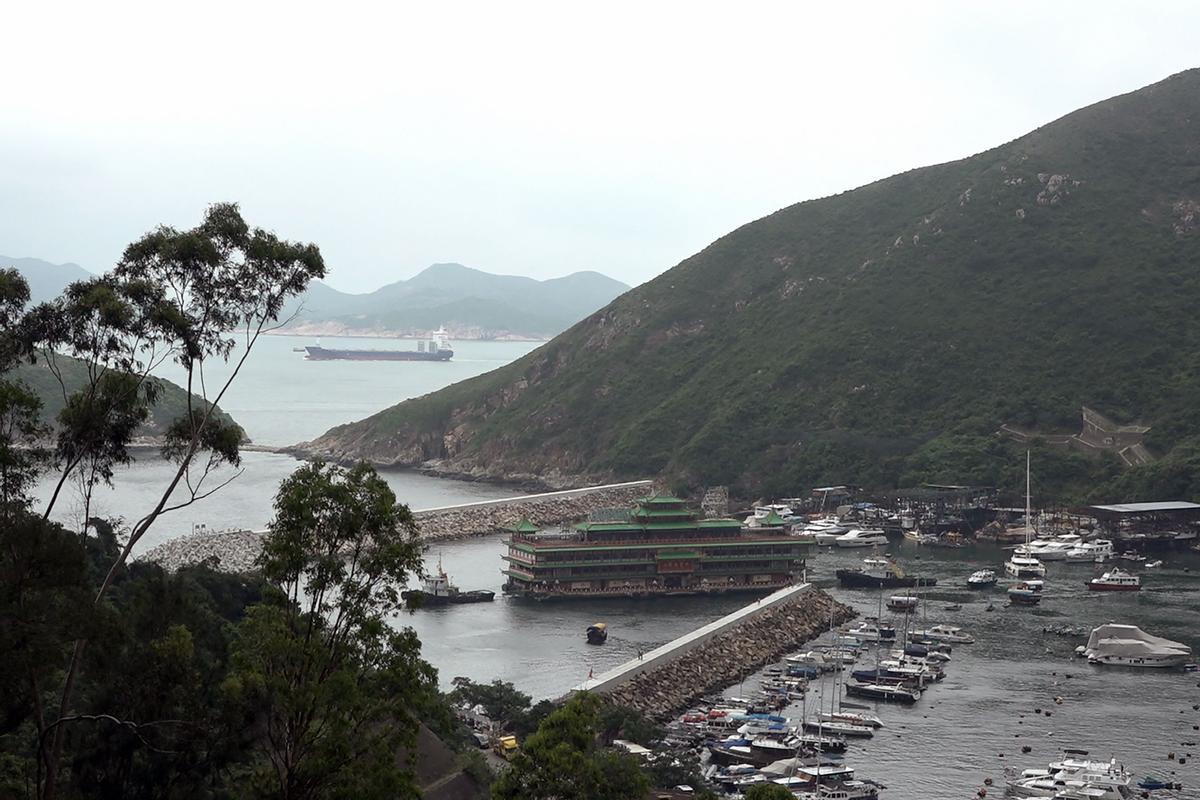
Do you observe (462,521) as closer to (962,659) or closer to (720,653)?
(720,653)

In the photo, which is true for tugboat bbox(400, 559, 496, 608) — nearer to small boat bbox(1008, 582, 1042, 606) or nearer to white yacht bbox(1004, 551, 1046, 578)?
small boat bbox(1008, 582, 1042, 606)

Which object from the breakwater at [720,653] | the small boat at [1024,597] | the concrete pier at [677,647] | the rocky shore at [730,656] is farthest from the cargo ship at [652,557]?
the small boat at [1024,597]

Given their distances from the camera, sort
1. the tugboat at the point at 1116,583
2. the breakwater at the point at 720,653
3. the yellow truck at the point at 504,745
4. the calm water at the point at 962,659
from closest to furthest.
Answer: the yellow truck at the point at 504,745, the calm water at the point at 962,659, the breakwater at the point at 720,653, the tugboat at the point at 1116,583

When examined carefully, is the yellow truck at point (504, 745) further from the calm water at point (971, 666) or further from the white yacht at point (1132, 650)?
the white yacht at point (1132, 650)

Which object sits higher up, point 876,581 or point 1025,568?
point 1025,568

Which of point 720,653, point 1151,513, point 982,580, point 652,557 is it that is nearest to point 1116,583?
point 982,580
